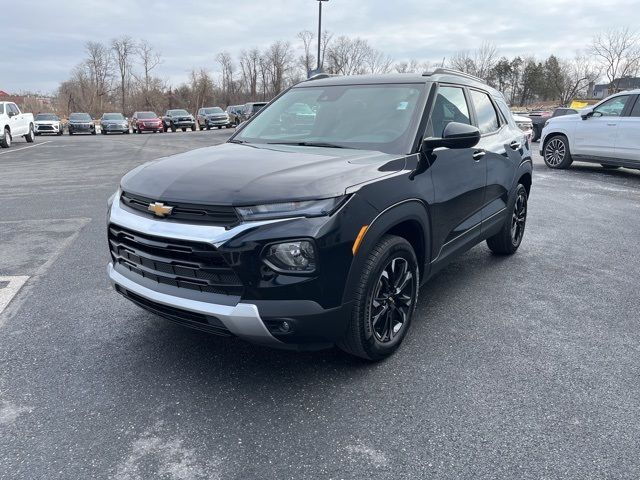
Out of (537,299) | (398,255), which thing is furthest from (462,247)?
(398,255)

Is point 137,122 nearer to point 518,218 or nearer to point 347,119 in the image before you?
point 518,218

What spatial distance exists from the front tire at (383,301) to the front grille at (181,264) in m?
0.72

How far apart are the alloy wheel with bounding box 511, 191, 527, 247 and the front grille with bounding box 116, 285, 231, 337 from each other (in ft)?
12.5

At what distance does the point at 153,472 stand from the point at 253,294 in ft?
3.05

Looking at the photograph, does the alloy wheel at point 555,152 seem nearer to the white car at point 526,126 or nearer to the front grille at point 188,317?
the white car at point 526,126

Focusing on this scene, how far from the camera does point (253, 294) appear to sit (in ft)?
8.47

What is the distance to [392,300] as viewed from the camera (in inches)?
126

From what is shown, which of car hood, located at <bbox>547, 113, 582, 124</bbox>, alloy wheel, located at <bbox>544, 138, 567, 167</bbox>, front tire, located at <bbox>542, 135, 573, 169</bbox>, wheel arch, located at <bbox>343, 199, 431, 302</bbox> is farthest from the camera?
alloy wheel, located at <bbox>544, 138, 567, 167</bbox>

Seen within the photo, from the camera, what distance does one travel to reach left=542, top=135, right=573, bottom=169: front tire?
12859 millimetres

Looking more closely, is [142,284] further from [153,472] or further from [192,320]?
[153,472]

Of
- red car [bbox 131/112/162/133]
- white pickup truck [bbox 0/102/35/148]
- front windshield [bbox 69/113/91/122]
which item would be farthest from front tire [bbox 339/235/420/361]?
front windshield [bbox 69/113/91/122]

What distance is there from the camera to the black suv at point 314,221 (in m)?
2.57

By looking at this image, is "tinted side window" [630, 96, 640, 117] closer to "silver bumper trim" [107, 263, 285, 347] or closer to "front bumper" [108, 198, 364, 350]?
"front bumper" [108, 198, 364, 350]

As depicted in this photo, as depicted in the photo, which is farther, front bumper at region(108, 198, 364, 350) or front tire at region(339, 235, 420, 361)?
front tire at region(339, 235, 420, 361)
